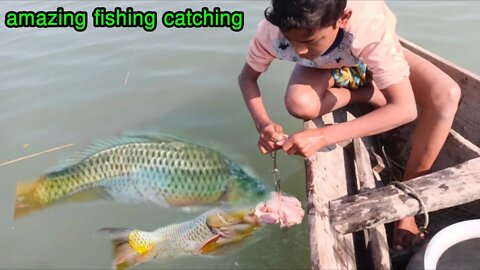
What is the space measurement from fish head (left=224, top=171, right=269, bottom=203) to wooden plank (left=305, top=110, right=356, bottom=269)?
259 millimetres

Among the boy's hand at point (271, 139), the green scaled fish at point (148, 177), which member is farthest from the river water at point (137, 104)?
the boy's hand at point (271, 139)

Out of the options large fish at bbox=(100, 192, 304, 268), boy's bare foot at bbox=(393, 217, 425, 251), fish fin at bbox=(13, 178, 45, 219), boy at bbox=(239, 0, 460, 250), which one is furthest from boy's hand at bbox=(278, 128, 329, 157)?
fish fin at bbox=(13, 178, 45, 219)

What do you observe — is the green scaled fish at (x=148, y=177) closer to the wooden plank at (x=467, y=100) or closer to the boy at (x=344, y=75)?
the boy at (x=344, y=75)

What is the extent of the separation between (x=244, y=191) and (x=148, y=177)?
18.9 inches

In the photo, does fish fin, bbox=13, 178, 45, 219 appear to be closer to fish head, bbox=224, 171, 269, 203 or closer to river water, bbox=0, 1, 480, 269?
river water, bbox=0, 1, 480, 269

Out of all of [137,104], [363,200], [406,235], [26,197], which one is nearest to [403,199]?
[363,200]

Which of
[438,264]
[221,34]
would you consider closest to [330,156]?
[438,264]

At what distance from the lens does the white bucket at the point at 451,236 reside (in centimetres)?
153

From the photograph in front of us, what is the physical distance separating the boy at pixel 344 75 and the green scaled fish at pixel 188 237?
0.34 metres

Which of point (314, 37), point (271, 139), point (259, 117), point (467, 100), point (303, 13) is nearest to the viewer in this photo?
point (303, 13)

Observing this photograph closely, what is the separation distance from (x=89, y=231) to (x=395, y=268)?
1.65 metres

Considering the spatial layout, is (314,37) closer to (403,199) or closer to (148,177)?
(403,199)

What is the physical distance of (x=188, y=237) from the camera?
2.08 meters

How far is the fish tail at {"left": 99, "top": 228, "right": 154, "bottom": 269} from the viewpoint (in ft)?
6.94
